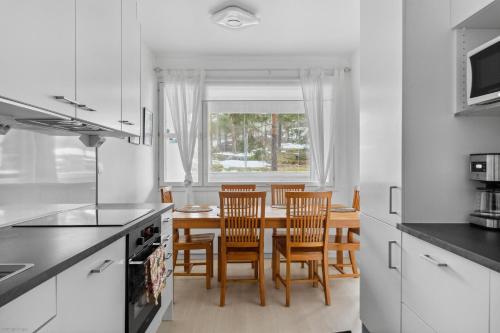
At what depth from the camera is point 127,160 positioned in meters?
3.83

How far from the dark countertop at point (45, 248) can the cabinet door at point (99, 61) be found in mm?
556

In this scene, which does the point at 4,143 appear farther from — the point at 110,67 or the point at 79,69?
the point at 110,67

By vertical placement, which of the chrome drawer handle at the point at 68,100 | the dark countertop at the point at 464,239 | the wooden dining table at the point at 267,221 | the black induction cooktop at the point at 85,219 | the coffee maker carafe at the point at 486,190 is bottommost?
the wooden dining table at the point at 267,221

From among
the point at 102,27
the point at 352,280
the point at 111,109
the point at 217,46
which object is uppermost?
the point at 217,46

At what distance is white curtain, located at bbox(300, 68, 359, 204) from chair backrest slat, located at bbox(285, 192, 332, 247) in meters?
1.76

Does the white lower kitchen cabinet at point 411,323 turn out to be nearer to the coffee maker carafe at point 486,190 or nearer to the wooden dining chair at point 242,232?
the coffee maker carafe at point 486,190

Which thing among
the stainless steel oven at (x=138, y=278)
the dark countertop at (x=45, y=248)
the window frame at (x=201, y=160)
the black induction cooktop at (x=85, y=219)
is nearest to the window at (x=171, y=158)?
the window frame at (x=201, y=160)

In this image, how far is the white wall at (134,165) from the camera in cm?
330

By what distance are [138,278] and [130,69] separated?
4.74ft

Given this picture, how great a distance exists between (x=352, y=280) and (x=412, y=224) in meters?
2.15

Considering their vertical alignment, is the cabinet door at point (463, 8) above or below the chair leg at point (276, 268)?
above

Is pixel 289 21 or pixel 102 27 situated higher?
pixel 289 21

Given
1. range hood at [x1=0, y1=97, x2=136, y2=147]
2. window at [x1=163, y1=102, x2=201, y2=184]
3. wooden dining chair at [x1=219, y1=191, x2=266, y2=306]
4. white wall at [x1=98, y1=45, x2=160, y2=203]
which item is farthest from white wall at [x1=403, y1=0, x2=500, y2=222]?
window at [x1=163, y1=102, x2=201, y2=184]

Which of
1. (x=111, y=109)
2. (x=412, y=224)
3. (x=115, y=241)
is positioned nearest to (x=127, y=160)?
(x=111, y=109)
